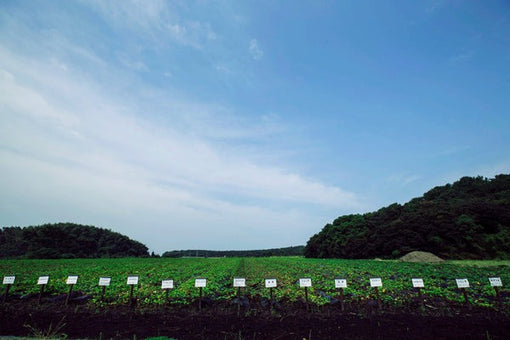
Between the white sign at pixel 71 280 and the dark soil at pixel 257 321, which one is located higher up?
the white sign at pixel 71 280

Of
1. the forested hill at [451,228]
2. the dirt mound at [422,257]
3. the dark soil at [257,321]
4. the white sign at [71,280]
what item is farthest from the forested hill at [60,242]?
the dirt mound at [422,257]

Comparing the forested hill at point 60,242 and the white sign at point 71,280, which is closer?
the white sign at point 71,280

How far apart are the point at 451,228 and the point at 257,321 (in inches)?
1971

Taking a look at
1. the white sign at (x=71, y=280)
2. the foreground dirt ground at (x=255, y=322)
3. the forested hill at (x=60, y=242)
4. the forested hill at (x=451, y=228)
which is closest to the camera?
the foreground dirt ground at (x=255, y=322)

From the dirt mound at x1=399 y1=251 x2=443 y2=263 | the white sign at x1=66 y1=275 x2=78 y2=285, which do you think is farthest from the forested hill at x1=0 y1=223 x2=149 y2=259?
the dirt mound at x1=399 y1=251 x2=443 y2=263

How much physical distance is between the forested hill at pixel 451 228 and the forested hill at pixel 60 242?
75072 millimetres

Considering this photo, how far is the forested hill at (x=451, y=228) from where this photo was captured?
42656mm

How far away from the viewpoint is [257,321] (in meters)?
8.63

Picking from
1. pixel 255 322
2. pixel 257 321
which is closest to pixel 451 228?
pixel 257 321

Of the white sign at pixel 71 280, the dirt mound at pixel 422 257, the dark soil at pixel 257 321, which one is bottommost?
the dirt mound at pixel 422 257

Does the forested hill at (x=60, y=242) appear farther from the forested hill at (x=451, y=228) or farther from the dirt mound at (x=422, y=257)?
the dirt mound at (x=422, y=257)

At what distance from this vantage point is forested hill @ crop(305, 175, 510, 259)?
42.7 meters

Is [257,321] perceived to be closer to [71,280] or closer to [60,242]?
[71,280]

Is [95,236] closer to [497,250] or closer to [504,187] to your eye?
[497,250]
